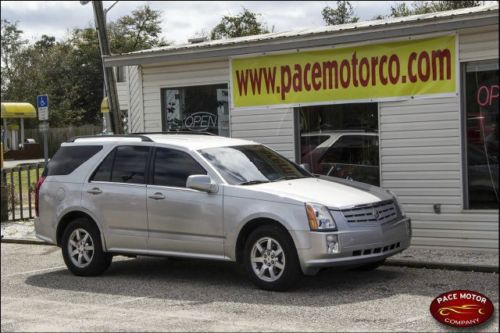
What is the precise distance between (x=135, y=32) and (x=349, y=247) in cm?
3503

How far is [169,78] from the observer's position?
13531 mm

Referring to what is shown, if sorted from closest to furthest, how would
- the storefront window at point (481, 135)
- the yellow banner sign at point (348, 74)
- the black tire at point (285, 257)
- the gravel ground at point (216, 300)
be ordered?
the gravel ground at point (216, 300) → the black tire at point (285, 257) → the storefront window at point (481, 135) → the yellow banner sign at point (348, 74)

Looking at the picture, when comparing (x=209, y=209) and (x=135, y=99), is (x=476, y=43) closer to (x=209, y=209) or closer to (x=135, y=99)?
(x=209, y=209)

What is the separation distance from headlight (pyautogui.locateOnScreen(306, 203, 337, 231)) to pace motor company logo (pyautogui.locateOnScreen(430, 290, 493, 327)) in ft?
7.94

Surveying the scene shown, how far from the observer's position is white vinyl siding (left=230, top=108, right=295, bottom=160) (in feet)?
39.9

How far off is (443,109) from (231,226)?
13.2 ft

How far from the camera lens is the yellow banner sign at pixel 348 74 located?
1066 centimetres

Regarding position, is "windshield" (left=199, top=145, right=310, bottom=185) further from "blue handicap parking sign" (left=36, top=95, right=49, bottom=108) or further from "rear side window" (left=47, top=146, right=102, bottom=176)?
"blue handicap parking sign" (left=36, top=95, right=49, bottom=108)

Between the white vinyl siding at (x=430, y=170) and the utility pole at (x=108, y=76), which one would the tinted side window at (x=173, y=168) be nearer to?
the white vinyl siding at (x=430, y=170)

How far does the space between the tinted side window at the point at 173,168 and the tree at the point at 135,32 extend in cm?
2546

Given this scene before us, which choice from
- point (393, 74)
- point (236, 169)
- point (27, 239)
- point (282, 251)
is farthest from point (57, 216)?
point (393, 74)

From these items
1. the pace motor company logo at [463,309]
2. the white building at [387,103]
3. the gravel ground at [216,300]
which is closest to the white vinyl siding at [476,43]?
the white building at [387,103]

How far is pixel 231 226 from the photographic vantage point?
8.37m

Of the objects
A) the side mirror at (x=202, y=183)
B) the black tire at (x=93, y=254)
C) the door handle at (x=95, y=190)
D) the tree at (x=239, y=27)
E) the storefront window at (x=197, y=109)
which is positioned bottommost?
the black tire at (x=93, y=254)
